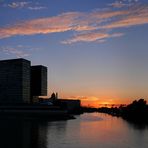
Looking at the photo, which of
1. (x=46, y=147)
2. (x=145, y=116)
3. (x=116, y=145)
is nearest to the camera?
(x=46, y=147)

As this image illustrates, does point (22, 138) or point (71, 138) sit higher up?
point (22, 138)

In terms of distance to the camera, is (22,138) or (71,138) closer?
(22,138)

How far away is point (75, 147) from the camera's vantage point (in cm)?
6106

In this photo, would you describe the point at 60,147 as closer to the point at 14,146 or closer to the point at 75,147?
the point at 75,147

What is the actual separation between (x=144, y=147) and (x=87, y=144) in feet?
33.9

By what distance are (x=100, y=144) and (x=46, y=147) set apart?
11.1 metres

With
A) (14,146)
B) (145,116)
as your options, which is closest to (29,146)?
(14,146)

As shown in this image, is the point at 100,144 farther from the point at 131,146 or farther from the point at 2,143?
the point at 2,143

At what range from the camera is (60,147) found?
61.2m

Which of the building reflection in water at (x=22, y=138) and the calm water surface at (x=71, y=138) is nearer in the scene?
the building reflection in water at (x=22, y=138)

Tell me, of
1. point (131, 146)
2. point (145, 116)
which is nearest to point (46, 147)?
point (131, 146)

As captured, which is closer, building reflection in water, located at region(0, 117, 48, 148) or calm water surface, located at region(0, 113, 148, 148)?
building reflection in water, located at region(0, 117, 48, 148)

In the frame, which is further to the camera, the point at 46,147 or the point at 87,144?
the point at 87,144

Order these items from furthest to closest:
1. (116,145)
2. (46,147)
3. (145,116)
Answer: (145,116)
(116,145)
(46,147)
